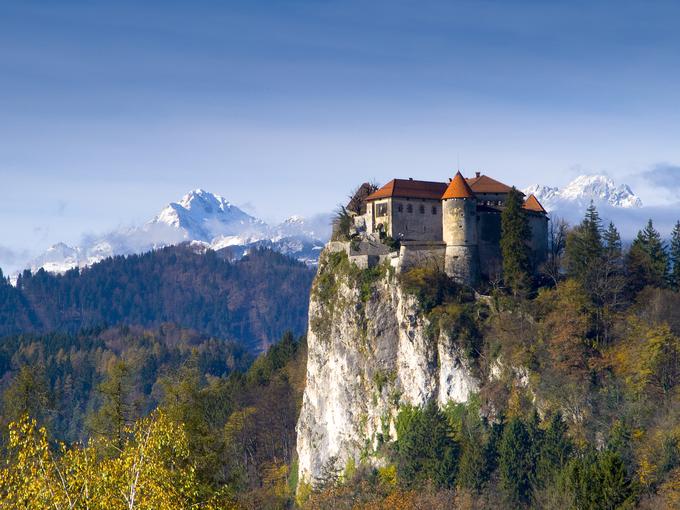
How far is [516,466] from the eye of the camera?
233 ft

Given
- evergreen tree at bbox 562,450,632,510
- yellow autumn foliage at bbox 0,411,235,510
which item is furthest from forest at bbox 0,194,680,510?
yellow autumn foliage at bbox 0,411,235,510

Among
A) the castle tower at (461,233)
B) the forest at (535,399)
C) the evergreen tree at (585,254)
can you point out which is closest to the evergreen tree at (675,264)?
the forest at (535,399)

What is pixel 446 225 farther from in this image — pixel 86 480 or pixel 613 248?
pixel 86 480

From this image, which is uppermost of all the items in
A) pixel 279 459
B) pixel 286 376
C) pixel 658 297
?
pixel 658 297

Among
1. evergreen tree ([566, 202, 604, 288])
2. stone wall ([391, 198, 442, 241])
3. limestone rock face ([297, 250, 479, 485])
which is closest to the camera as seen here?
evergreen tree ([566, 202, 604, 288])

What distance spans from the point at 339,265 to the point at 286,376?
37.7 m

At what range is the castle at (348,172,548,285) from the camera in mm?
83250

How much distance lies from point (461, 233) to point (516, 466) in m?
20.3

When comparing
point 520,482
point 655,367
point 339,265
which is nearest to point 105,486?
point 520,482

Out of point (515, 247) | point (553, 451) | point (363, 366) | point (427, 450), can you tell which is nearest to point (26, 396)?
point (427, 450)

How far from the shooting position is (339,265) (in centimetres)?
9275

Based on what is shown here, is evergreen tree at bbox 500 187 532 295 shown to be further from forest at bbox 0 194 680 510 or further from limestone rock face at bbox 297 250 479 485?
limestone rock face at bbox 297 250 479 485

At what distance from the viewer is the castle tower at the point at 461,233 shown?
3270 inches

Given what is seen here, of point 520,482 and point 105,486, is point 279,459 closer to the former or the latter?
point 520,482
